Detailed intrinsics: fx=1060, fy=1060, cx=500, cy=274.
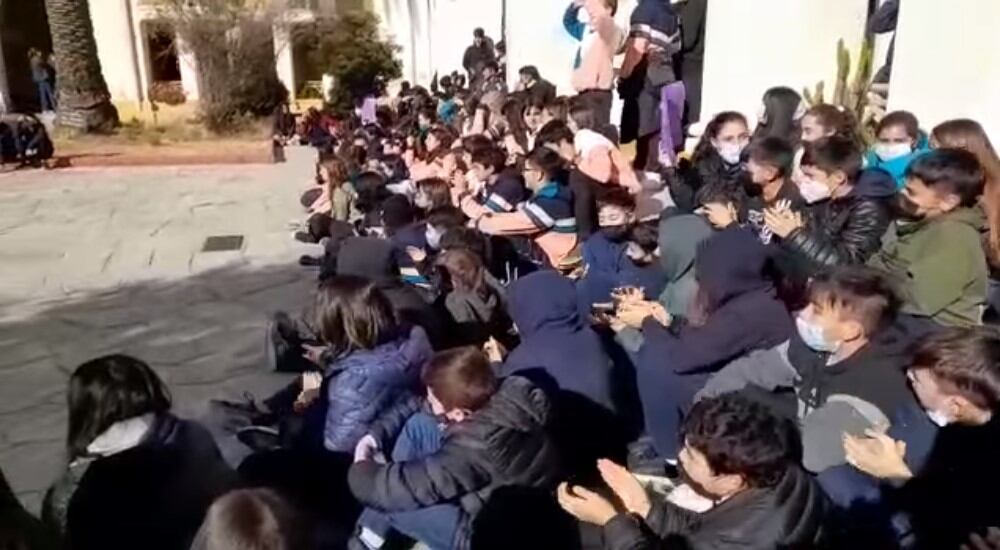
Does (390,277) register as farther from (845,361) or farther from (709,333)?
(845,361)

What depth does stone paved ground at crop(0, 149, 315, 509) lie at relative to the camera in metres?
6.29

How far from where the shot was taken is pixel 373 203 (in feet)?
26.3

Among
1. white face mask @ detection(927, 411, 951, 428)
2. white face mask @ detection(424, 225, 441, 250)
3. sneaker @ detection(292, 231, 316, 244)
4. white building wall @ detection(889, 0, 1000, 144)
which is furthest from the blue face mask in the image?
sneaker @ detection(292, 231, 316, 244)

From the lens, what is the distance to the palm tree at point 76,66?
1805 centimetres

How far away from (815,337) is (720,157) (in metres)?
2.68

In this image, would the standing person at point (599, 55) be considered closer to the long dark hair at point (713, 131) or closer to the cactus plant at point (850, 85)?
the cactus plant at point (850, 85)

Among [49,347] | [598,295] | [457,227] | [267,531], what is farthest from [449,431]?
[49,347]

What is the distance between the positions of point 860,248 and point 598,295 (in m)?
1.34

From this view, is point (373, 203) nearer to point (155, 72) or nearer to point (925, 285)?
point (925, 285)

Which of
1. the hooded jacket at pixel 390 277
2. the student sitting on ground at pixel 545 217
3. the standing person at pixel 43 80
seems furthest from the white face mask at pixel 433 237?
the standing person at pixel 43 80

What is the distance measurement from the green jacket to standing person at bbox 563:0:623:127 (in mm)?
4375

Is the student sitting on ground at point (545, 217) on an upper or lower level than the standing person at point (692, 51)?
lower

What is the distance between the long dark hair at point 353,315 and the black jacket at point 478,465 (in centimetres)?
61

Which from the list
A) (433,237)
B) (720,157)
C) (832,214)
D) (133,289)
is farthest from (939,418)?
(133,289)
